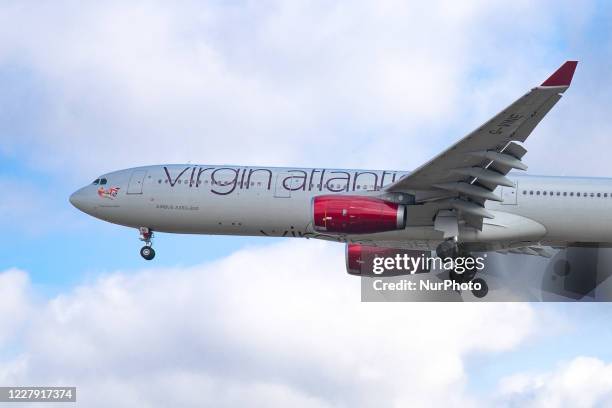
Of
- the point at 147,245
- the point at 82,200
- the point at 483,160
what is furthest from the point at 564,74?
the point at 82,200

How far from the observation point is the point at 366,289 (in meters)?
52.3

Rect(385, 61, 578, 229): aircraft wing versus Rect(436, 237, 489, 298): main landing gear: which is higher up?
Rect(385, 61, 578, 229): aircraft wing

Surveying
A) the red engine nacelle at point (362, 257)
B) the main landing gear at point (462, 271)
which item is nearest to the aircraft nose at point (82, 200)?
the red engine nacelle at point (362, 257)

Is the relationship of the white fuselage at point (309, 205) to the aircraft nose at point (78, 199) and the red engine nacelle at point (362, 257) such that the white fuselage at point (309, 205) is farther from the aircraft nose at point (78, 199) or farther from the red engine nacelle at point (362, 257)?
the red engine nacelle at point (362, 257)

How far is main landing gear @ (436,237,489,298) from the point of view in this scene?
46125mm

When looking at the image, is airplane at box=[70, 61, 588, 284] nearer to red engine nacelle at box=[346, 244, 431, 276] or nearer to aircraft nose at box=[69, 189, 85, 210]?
aircraft nose at box=[69, 189, 85, 210]

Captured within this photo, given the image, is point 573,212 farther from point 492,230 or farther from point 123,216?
point 123,216

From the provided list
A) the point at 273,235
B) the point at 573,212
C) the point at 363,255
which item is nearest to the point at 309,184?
the point at 273,235

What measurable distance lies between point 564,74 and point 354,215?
9.69 m

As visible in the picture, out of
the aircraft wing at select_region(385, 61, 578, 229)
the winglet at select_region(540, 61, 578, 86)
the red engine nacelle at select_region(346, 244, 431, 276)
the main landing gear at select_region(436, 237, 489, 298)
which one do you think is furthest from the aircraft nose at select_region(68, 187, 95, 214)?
the winglet at select_region(540, 61, 578, 86)

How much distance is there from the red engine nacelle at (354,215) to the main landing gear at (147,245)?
8.17 meters

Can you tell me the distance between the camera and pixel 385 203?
147 ft

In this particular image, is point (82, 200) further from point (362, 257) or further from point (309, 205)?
point (362, 257)

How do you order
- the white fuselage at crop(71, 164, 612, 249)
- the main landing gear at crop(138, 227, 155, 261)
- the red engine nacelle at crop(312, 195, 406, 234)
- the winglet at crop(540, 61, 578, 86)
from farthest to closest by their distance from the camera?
the main landing gear at crop(138, 227, 155, 261), the white fuselage at crop(71, 164, 612, 249), the red engine nacelle at crop(312, 195, 406, 234), the winglet at crop(540, 61, 578, 86)
